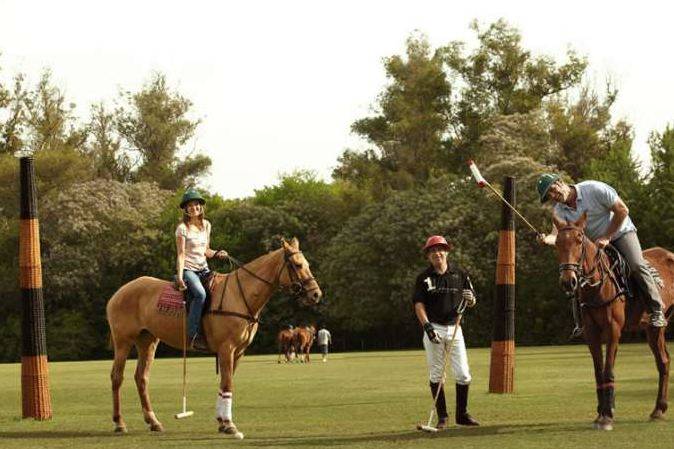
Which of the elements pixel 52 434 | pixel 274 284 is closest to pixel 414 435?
pixel 274 284

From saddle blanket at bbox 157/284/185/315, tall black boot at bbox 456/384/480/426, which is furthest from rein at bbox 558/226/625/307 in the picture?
saddle blanket at bbox 157/284/185/315

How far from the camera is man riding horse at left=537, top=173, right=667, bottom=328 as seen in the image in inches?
623

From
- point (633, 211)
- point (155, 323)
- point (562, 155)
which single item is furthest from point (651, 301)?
point (562, 155)

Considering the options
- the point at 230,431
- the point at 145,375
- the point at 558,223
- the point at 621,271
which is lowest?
the point at 230,431

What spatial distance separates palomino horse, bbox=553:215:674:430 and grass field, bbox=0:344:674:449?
0.46 metres

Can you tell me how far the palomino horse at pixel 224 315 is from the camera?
55.0ft

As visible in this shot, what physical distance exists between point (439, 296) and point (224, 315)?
9.38 feet

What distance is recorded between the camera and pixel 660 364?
1692 centimetres

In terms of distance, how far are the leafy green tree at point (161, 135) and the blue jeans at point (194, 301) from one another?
274ft

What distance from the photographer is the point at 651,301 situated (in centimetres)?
1628

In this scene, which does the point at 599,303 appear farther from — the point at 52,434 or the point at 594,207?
the point at 52,434

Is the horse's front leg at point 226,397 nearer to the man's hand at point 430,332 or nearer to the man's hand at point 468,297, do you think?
the man's hand at point 430,332

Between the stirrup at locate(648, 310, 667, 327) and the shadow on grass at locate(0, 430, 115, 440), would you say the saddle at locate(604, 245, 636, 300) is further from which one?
the shadow on grass at locate(0, 430, 115, 440)

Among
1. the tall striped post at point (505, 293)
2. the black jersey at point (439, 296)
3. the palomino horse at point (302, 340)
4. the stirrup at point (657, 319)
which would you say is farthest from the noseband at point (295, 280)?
the palomino horse at point (302, 340)
